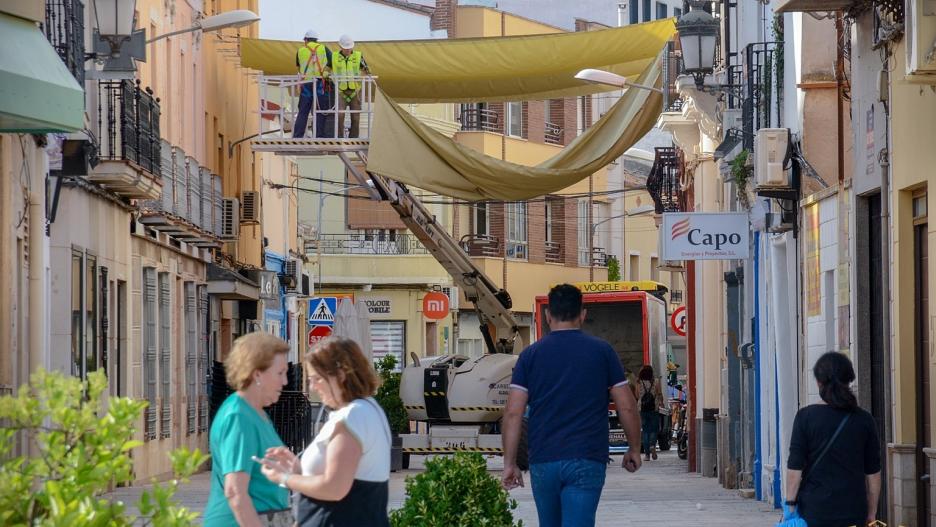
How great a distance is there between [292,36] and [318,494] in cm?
4869

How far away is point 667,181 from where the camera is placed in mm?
36188

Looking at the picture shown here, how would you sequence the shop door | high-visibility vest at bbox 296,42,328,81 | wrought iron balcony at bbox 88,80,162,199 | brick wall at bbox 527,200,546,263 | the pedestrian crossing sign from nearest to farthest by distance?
the shop door → wrought iron balcony at bbox 88,80,162,199 → high-visibility vest at bbox 296,42,328,81 → the pedestrian crossing sign → brick wall at bbox 527,200,546,263

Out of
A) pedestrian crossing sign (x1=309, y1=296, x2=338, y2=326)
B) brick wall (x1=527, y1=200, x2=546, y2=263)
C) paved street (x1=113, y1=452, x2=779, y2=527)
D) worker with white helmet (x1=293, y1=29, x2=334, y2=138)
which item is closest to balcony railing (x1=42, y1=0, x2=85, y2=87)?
paved street (x1=113, y1=452, x2=779, y2=527)

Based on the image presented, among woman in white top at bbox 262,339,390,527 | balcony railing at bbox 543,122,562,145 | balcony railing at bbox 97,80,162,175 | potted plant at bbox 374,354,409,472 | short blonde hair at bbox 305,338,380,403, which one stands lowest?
potted plant at bbox 374,354,409,472

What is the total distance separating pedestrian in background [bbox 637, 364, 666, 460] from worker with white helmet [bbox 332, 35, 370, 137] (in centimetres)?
895

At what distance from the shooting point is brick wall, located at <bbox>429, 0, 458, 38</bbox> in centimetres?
5959

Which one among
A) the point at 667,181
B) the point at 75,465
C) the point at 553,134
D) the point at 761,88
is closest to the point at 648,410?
the point at 667,181

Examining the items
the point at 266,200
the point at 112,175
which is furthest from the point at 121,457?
the point at 266,200

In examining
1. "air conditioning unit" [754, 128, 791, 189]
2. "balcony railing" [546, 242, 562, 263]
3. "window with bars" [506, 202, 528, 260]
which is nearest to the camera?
"air conditioning unit" [754, 128, 791, 189]

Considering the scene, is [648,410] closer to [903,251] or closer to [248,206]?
[248,206]

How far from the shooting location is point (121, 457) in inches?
240

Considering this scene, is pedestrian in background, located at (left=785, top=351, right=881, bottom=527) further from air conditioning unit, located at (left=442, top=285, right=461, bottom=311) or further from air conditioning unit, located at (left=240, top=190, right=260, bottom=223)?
air conditioning unit, located at (left=442, top=285, right=461, bottom=311)

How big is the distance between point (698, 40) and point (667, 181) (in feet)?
40.3

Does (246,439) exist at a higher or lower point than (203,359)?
higher
